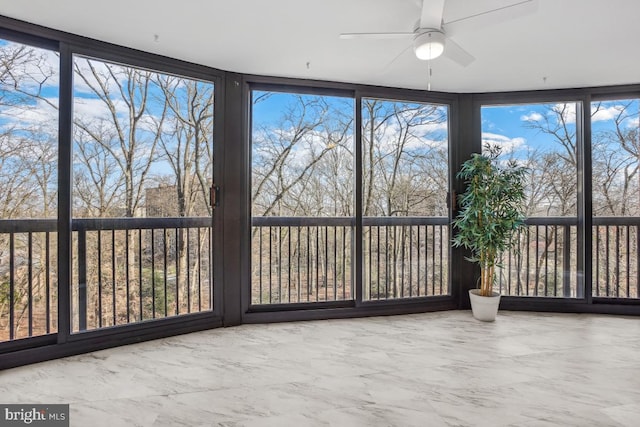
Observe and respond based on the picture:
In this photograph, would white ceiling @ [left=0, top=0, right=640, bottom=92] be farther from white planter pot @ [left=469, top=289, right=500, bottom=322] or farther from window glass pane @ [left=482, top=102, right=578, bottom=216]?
white planter pot @ [left=469, top=289, right=500, bottom=322]

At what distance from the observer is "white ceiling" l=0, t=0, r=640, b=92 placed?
2242 millimetres

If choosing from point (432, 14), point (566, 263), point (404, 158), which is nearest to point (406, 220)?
point (404, 158)

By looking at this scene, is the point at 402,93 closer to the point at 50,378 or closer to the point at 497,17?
the point at 497,17

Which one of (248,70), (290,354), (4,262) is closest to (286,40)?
Answer: (248,70)

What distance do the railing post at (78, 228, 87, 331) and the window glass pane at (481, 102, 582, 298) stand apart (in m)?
3.96

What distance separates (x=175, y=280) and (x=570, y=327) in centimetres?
365

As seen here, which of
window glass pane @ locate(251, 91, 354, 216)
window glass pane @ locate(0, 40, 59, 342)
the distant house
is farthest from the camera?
window glass pane @ locate(251, 91, 354, 216)

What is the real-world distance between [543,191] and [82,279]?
14.7ft

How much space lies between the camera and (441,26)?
2135mm

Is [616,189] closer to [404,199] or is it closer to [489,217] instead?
[489,217]

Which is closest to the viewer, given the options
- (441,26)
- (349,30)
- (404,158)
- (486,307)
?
(441,26)

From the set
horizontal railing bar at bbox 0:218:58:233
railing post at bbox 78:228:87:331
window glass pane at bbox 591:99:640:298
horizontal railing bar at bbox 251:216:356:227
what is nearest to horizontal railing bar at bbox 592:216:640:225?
window glass pane at bbox 591:99:640:298

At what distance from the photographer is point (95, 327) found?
2.80 metres

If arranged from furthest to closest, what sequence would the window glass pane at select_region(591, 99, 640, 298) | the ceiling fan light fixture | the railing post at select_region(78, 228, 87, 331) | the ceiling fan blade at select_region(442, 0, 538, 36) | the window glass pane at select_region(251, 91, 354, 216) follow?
the window glass pane at select_region(591, 99, 640, 298), the window glass pane at select_region(251, 91, 354, 216), the railing post at select_region(78, 228, 87, 331), the ceiling fan light fixture, the ceiling fan blade at select_region(442, 0, 538, 36)
